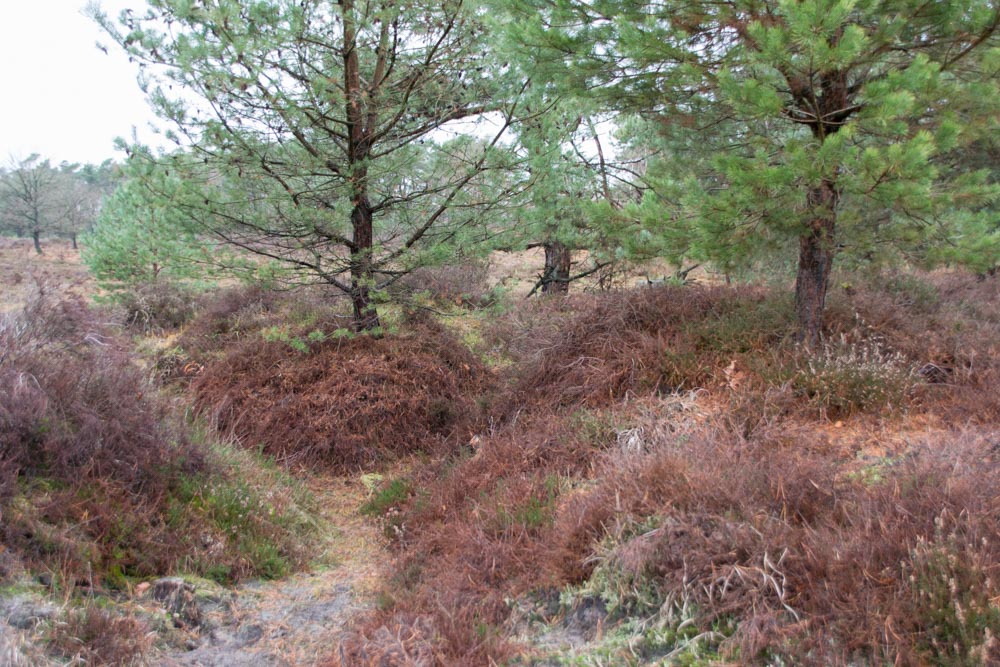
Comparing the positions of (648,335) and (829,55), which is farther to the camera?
(648,335)

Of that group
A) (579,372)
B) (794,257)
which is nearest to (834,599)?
(579,372)

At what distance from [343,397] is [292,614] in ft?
12.2

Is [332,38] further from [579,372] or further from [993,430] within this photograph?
[993,430]

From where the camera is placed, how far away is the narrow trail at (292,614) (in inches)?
145

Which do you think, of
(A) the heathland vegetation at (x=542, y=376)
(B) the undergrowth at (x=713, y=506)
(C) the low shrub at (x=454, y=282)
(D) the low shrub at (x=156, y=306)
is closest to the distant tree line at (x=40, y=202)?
(D) the low shrub at (x=156, y=306)

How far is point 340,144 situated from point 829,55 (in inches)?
222

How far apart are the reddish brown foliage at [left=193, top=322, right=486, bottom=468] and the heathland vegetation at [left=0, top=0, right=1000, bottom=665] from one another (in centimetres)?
5

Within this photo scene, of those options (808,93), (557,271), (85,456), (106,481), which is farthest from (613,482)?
(557,271)

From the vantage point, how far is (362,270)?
814cm

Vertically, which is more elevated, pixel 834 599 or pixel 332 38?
pixel 332 38

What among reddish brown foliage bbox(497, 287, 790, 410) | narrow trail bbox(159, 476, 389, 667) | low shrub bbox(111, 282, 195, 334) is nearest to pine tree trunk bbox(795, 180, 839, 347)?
reddish brown foliage bbox(497, 287, 790, 410)

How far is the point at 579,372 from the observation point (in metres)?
6.89

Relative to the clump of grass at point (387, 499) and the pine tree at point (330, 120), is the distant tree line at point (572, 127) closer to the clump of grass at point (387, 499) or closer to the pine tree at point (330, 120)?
the pine tree at point (330, 120)

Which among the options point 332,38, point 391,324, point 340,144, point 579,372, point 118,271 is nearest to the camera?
point 579,372
